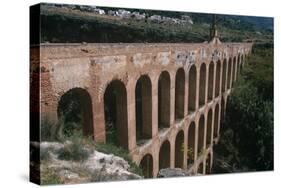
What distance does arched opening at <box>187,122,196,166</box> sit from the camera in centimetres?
794

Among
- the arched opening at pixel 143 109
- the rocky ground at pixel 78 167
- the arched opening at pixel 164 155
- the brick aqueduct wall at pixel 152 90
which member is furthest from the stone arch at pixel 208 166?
the rocky ground at pixel 78 167

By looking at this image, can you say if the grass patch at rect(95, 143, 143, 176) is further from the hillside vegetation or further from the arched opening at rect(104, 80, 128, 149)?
the hillside vegetation

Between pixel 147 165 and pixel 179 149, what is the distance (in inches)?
26.8

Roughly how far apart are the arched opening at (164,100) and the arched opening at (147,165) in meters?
0.51

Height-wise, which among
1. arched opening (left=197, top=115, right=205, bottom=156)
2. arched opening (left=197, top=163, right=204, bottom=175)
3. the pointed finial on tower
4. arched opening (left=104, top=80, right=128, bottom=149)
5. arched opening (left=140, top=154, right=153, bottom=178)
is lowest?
arched opening (left=197, top=163, right=204, bottom=175)

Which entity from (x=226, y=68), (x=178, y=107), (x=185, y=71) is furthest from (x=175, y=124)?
(x=226, y=68)

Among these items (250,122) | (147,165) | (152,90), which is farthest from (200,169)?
(152,90)

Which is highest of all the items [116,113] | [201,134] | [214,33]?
[214,33]

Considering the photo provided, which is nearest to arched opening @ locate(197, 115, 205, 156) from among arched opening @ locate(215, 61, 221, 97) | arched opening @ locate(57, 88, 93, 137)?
arched opening @ locate(215, 61, 221, 97)

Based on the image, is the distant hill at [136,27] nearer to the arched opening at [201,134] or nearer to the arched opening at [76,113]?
the arched opening at [76,113]

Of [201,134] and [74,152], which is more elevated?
[74,152]

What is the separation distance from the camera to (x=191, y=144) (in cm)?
812

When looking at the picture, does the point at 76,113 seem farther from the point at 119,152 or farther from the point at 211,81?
the point at 211,81

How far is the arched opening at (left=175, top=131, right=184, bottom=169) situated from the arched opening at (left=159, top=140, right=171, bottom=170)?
172 mm
